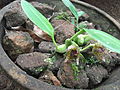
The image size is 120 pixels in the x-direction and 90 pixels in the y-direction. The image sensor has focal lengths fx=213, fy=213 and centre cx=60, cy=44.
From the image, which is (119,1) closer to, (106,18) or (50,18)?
(106,18)

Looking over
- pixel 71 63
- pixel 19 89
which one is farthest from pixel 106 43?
pixel 19 89

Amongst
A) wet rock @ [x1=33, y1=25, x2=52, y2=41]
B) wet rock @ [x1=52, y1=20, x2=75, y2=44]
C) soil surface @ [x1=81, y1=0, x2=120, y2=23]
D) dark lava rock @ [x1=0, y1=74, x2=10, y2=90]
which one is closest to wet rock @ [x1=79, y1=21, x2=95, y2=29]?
wet rock @ [x1=52, y1=20, x2=75, y2=44]

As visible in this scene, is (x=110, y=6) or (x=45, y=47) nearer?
(x=45, y=47)

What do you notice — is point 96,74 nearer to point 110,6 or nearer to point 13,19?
point 13,19

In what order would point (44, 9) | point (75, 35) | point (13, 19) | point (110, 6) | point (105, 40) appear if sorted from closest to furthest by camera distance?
point (105, 40) < point (75, 35) < point (13, 19) < point (44, 9) < point (110, 6)

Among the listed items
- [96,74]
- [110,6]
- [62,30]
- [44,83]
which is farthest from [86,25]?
[110,6]

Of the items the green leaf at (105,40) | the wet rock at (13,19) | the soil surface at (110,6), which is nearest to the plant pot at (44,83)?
the wet rock at (13,19)
